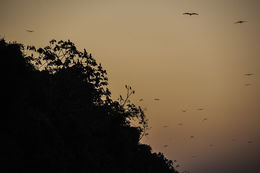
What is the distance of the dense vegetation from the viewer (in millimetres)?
19219

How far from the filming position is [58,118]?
27.2 m

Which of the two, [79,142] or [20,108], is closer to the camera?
[20,108]

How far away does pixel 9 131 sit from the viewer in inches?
748

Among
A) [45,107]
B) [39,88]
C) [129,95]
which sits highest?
[129,95]

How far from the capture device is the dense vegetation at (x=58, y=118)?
1922 centimetres

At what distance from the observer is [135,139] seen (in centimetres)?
6191

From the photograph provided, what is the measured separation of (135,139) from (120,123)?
739 inches

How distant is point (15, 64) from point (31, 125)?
5249mm

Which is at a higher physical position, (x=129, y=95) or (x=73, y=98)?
(x=129, y=95)

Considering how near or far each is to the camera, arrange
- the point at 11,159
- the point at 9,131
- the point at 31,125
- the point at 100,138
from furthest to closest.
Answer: the point at 100,138 < the point at 31,125 < the point at 9,131 < the point at 11,159

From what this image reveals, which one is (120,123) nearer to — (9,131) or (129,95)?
(129,95)

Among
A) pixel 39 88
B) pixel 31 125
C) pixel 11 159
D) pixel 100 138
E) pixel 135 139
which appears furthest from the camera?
pixel 135 139

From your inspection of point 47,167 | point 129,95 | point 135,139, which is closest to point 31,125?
point 47,167

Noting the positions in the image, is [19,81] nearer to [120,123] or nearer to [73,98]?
[73,98]
